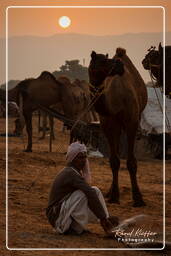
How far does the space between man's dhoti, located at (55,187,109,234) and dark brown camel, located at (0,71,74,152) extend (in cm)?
1137

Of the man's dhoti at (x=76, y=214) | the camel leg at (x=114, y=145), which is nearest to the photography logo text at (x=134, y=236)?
the man's dhoti at (x=76, y=214)

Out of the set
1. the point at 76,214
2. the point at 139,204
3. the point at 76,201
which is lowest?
the point at 139,204

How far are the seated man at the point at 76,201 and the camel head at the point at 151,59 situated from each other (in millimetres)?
2256

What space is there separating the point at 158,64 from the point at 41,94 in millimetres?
10076

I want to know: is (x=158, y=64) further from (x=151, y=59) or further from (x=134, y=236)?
(x=134, y=236)

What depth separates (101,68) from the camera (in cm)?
1016

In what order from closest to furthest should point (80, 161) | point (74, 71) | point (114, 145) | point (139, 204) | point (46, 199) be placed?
1. point (80, 161)
2. point (139, 204)
3. point (46, 199)
4. point (114, 145)
5. point (74, 71)

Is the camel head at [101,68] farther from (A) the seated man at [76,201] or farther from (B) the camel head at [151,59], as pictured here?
(A) the seated man at [76,201]

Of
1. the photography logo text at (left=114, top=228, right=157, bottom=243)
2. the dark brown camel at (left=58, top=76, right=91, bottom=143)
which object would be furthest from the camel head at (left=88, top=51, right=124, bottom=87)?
the dark brown camel at (left=58, top=76, right=91, bottom=143)

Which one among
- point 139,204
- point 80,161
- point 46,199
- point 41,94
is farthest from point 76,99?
point 80,161

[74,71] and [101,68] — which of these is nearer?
[101,68]

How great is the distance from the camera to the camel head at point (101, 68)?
1015 cm

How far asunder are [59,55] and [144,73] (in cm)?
119

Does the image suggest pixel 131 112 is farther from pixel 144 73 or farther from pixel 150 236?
pixel 150 236
